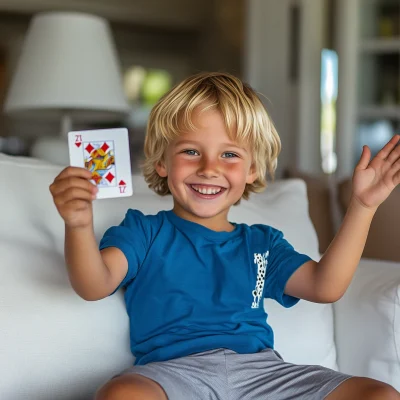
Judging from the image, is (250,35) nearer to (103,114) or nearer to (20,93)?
(103,114)

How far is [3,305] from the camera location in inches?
50.1

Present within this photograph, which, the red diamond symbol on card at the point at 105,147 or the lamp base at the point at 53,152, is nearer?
the red diamond symbol on card at the point at 105,147

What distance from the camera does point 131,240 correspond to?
51.3 inches

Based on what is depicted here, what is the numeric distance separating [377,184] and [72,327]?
577mm

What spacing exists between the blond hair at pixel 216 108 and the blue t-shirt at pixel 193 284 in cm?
15

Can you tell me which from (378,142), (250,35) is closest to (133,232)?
(378,142)

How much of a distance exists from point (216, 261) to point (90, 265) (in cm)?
29

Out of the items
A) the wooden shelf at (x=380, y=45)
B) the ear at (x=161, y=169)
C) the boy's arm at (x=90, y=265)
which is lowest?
the boy's arm at (x=90, y=265)

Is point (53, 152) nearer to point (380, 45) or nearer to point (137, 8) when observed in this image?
point (380, 45)

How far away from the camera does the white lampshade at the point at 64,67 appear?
271cm

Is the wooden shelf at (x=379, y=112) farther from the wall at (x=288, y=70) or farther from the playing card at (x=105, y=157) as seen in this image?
the playing card at (x=105, y=157)

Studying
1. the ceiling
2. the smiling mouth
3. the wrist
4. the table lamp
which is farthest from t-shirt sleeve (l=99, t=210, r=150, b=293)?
the ceiling

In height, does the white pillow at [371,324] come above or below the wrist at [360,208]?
below

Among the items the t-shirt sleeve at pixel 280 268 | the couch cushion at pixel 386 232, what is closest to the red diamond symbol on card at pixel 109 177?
the t-shirt sleeve at pixel 280 268
